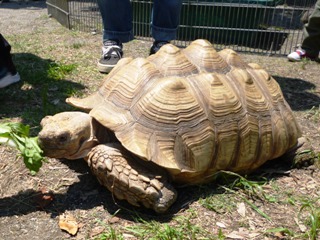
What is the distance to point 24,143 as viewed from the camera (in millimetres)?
2096

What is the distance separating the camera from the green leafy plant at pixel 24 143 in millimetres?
2041

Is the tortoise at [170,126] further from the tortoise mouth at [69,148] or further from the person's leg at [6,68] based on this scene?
the person's leg at [6,68]

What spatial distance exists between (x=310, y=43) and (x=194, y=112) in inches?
144

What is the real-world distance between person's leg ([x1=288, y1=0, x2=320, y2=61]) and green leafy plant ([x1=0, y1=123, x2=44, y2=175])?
3.97 meters

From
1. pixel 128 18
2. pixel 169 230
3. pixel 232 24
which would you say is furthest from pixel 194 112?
pixel 232 24

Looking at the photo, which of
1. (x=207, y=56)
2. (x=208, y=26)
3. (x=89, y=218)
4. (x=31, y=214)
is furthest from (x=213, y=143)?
(x=208, y=26)

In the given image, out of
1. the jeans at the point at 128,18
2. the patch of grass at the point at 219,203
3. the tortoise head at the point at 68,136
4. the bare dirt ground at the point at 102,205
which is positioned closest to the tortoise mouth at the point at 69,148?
the tortoise head at the point at 68,136

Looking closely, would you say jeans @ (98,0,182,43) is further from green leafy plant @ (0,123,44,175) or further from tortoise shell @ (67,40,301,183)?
green leafy plant @ (0,123,44,175)

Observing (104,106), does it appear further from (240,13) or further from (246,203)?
(240,13)

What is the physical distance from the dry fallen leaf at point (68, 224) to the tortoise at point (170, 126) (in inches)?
9.9

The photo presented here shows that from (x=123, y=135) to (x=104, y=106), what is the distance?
283mm

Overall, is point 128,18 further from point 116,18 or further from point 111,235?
point 111,235

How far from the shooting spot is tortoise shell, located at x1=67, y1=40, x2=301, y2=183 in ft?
6.83

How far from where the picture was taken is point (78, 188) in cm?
231
